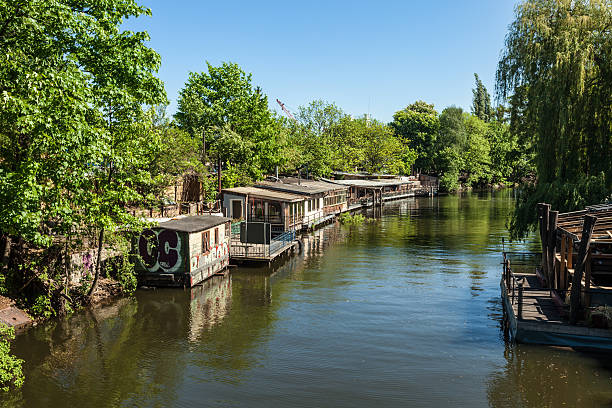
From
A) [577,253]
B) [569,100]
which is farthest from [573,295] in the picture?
[569,100]

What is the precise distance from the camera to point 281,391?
667 inches

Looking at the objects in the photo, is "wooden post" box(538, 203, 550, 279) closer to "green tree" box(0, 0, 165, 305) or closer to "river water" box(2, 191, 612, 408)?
"river water" box(2, 191, 612, 408)

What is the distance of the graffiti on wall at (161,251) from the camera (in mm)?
28484

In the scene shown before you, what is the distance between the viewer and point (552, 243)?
22.4 m

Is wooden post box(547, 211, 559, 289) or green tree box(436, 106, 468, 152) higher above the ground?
green tree box(436, 106, 468, 152)

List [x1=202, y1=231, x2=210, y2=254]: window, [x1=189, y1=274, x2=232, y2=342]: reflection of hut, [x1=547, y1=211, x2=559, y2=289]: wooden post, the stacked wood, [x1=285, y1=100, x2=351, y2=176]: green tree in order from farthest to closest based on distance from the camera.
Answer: [x1=285, y1=100, x2=351, y2=176]: green tree < [x1=202, y1=231, x2=210, y2=254]: window < [x1=189, y1=274, x2=232, y2=342]: reflection of hut < [x1=547, y1=211, x2=559, y2=289]: wooden post < the stacked wood

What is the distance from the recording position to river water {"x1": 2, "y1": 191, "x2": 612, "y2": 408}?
16.6m

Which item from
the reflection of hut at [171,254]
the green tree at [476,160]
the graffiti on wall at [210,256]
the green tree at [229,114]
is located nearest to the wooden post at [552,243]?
the reflection of hut at [171,254]

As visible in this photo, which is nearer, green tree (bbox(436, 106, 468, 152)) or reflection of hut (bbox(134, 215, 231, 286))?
reflection of hut (bbox(134, 215, 231, 286))

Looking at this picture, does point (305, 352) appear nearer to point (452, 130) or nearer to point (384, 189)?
point (384, 189)

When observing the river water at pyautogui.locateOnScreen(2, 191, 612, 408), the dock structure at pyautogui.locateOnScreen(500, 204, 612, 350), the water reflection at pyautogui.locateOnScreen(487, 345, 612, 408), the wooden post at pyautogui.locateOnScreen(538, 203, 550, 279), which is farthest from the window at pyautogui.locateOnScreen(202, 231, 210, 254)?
the wooden post at pyautogui.locateOnScreen(538, 203, 550, 279)

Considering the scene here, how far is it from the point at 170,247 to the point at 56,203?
10.0 meters

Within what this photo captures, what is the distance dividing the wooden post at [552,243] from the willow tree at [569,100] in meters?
6.77

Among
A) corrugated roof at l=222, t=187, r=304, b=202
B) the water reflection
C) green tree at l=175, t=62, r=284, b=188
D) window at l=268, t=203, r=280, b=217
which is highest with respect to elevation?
green tree at l=175, t=62, r=284, b=188
